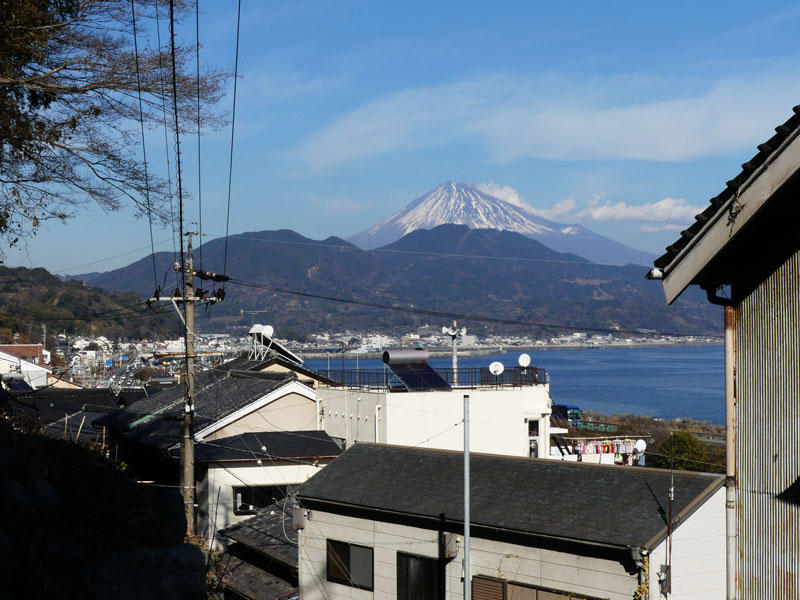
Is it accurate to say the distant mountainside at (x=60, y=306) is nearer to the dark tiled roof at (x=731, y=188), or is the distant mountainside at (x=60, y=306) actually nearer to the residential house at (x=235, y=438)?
the residential house at (x=235, y=438)

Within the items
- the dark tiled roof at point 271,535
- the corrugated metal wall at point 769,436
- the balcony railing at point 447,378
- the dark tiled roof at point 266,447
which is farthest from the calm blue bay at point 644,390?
the corrugated metal wall at point 769,436

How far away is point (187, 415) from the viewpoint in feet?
57.4

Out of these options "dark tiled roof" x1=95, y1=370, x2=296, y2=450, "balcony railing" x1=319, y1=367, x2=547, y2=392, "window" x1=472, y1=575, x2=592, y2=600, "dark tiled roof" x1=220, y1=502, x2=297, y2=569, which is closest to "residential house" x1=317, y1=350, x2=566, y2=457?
"balcony railing" x1=319, y1=367, x2=547, y2=392

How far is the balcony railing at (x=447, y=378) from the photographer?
26188mm

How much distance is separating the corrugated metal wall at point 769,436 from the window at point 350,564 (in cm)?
785

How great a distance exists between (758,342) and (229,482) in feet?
58.6

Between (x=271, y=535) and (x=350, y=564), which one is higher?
(x=350, y=564)

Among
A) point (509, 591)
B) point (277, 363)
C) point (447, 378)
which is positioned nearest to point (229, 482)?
point (447, 378)

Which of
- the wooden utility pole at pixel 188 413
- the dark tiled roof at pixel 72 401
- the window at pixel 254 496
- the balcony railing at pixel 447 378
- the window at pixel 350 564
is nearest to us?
the window at pixel 350 564

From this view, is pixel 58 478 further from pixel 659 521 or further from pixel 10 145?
pixel 659 521

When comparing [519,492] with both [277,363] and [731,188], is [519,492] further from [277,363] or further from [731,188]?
[277,363]

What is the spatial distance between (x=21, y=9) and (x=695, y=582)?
1114 cm

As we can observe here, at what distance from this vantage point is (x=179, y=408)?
28.4 metres

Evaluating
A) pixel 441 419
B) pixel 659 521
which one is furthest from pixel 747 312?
pixel 441 419
